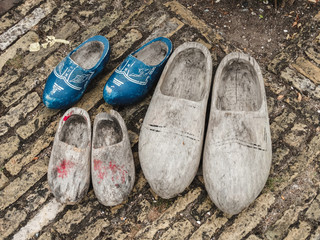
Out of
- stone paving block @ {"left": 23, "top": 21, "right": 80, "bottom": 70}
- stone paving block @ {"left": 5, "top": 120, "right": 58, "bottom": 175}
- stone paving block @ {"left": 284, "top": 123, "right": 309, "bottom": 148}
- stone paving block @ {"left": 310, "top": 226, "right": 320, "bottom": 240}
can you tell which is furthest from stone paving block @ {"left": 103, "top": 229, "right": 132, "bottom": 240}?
stone paving block @ {"left": 23, "top": 21, "right": 80, "bottom": 70}

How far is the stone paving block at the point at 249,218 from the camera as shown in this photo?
239 cm

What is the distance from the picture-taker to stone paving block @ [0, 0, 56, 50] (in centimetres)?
302

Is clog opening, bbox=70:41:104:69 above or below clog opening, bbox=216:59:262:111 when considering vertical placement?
above

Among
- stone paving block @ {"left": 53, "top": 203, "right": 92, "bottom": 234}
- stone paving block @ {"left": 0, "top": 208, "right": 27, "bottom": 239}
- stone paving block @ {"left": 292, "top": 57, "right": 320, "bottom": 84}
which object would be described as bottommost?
stone paving block @ {"left": 292, "top": 57, "right": 320, "bottom": 84}

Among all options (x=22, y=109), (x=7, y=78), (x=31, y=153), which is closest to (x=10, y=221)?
(x=31, y=153)

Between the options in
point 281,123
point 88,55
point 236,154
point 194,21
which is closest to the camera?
point 236,154

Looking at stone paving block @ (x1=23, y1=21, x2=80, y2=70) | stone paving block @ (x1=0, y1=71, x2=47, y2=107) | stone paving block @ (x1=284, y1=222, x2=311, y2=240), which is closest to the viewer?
stone paving block @ (x1=284, y1=222, x2=311, y2=240)

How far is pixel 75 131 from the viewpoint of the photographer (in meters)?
2.56

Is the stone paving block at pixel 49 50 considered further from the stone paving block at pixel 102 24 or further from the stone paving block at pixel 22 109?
the stone paving block at pixel 22 109

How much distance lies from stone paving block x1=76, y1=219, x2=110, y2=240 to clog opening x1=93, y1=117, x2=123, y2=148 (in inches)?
19.1

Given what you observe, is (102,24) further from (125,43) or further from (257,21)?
(257,21)

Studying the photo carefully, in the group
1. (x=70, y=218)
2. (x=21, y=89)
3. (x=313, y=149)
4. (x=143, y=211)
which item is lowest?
(x=313, y=149)

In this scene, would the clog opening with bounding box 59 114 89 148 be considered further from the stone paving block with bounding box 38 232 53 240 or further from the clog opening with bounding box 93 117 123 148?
the stone paving block with bounding box 38 232 53 240

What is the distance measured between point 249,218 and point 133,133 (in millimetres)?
960
